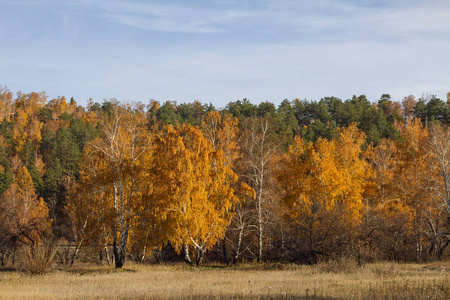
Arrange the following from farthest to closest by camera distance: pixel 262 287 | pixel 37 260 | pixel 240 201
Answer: pixel 240 201 → pixel 37 260 → pixel 262 287

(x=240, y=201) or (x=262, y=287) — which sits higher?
(x=240, y=201)

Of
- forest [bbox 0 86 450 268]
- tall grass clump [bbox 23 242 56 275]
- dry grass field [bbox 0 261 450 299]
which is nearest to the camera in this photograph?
dry grass field [bbox 0 261 450 299]

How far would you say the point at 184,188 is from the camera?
1178 inches

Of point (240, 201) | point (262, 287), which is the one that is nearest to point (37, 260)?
point (262, 287)

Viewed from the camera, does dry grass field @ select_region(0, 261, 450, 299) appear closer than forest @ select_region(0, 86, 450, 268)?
Yes

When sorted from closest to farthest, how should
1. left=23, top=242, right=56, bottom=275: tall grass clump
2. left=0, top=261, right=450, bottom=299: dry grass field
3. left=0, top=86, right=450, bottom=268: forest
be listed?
left=0, top=261, right=450, bottom=299: dry grass field
left=23, top=242, right=56, bottom=275: tall grass clump
left=0, top=86, right=450, bottom=268: forest

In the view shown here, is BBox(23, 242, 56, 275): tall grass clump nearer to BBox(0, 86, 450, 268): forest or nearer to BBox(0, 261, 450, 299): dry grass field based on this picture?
BBox(0, 261, 450, 299): dry grass field

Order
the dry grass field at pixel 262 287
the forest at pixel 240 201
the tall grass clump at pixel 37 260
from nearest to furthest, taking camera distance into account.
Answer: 1. the dry grass field at pixel 262 287
2. the tall grass clump at pixel 37 260
3. the forest at pixel 240 201

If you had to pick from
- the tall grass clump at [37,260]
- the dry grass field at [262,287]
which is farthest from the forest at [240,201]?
the dry grass field at [262,287]

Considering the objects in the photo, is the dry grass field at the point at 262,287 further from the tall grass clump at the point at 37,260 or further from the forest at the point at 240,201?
the forest at the point at 240,201

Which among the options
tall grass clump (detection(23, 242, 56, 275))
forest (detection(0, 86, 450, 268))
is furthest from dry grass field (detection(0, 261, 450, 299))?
forest (detection(0, 86, 450, 268))

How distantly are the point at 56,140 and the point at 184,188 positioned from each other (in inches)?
2187

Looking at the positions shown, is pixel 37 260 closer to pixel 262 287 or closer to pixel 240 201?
pixel 262 287

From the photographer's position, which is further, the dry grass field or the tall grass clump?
the tall grass clump
